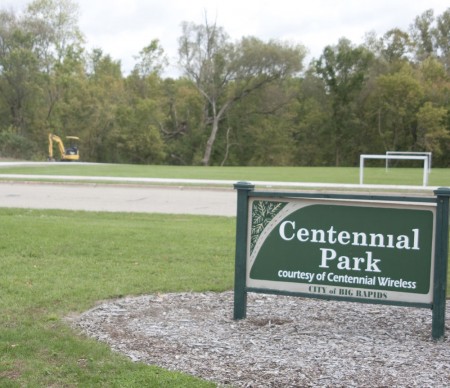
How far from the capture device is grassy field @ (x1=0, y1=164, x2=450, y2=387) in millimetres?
3730

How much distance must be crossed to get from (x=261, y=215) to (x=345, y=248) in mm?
741

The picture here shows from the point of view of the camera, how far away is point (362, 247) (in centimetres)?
457

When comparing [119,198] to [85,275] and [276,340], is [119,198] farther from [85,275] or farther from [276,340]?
[276,340]

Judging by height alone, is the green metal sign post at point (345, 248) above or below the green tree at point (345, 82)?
below

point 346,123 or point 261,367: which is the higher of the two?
point 346,123

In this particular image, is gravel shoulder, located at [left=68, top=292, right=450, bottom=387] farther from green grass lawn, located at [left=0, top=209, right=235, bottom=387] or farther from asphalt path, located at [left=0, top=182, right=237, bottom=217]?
asphalt path, located at [left=0, top=182, right=237, bottom=217]

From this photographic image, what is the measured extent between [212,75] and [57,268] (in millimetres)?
49360

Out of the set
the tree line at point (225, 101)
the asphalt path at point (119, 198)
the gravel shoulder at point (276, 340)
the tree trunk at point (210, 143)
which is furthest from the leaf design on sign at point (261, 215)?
the tree trunk at point (210, 143)

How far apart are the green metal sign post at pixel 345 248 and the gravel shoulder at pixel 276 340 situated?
0.30 metres

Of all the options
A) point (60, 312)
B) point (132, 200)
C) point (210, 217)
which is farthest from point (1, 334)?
point (132, 200)

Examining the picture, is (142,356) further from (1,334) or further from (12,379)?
(1,334)

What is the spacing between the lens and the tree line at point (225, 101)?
168 feet

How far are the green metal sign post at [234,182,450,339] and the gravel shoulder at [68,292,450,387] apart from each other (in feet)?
0.99

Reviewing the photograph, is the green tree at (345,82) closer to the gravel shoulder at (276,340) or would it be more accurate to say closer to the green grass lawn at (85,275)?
the green grass lawn at (85,275)
